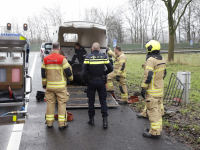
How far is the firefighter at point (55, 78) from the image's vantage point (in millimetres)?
5426

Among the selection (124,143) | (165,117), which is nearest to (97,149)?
(124,143)

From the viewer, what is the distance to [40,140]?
15.9 feet

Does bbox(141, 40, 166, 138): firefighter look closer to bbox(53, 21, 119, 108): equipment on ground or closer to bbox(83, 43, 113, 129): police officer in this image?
bbox(83, 43, 113, 129): police officer

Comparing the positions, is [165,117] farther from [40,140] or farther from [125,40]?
[125,40]

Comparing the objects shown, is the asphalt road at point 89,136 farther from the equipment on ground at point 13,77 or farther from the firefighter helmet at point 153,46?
the firefighter helmet at point 153,46

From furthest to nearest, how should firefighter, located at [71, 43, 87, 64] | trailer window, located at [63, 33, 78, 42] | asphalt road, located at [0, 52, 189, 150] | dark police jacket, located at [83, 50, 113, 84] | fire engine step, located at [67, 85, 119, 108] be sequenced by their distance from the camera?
1. trailer window, located at [63, 33, 78, 42]
2. firefighter, located at [71, 43, 87, 64]
3. fire engine step, located at [67, 85, 119, 108]
4. dark police jacket, located at [83, 50, 113, 84]
5. asphalt road, located at [0, 52, 189, 150]

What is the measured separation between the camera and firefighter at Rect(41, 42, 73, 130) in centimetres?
543

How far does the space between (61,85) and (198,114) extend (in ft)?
13.4

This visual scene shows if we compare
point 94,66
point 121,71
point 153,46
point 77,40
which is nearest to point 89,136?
point 94,66

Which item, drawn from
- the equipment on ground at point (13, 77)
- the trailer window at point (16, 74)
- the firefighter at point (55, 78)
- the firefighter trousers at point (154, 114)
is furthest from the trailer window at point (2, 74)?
the firefighter trousers at point (154, 114)

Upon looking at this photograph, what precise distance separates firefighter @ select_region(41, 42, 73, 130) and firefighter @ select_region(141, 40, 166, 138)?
1.77 meters

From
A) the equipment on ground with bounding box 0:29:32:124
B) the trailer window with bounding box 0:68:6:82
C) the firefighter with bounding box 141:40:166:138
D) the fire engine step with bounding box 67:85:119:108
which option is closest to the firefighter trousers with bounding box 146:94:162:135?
the firefighter with bounding box 141:40:166:138

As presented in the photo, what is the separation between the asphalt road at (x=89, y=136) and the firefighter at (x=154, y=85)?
0.27 meters

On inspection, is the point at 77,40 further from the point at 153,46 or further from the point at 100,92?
the point at 153,46
